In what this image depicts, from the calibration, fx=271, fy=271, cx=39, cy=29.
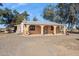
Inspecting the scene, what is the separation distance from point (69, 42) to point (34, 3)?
0.91m

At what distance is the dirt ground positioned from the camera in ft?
15.2

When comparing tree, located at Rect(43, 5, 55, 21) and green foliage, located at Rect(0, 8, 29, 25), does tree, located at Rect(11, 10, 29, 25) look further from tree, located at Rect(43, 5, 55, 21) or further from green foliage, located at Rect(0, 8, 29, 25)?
tree, located at Rect(43, 5, 55, 21)

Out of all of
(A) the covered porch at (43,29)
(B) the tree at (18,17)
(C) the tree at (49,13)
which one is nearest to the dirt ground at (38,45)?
(A) the covered porch at (43,29)

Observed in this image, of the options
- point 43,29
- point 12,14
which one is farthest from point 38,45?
point 12,14

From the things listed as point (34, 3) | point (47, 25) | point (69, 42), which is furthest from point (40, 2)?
point (69, 42)

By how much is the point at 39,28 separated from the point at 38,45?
30 centimetres

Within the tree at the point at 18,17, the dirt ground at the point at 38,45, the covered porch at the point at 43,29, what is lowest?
the dirt ground at the point at 38,45

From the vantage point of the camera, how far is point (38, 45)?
4.71 meters

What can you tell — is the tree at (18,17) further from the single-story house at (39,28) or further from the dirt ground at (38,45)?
the dirt ground at (38,45)

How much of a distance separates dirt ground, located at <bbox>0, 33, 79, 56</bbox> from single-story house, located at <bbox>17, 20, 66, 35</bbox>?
0.09m

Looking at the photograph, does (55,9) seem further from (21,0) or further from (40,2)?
(21,0)

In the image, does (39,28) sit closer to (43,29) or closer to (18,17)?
(43,29)

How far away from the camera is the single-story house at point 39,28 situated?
4660 mm

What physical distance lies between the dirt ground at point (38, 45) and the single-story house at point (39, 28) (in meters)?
0.09
